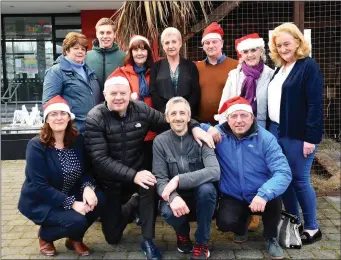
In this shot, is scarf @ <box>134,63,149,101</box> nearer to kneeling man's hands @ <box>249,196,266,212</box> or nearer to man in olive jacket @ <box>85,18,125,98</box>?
man in olive jacket @ <box>85,18,125,98</box>

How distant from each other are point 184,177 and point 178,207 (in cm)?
26

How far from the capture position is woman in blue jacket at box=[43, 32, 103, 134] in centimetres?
420

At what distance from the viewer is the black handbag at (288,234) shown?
3.90 metres

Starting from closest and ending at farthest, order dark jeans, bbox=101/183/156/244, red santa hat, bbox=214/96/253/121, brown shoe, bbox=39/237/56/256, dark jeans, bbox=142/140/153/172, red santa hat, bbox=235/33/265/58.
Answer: red santa hat, bbox=214/96/253/121, brown shoe, bbox=39/237/56/256, dark jeans, bbox=101/183/156/244, dark jeans, bbox=142/140/153/172, red santa hat, bbox=235/33/265/58

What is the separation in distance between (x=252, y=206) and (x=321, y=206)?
1.95 metres

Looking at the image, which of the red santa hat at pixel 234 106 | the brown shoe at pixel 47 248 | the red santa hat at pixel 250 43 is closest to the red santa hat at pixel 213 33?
the red santa hat at pixel 250 43

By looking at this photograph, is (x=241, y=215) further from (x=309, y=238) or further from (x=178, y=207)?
(x=309, y=238)

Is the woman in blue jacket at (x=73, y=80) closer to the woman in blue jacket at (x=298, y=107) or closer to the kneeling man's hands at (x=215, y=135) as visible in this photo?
the kneeling man's hands at (x=215, y=135)

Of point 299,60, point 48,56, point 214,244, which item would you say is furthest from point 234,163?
point 48,56

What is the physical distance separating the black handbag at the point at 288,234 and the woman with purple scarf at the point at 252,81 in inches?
37.4

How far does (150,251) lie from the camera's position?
3.73 metres

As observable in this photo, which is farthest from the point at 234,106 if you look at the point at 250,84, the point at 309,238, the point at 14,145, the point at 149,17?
the point at 14,145

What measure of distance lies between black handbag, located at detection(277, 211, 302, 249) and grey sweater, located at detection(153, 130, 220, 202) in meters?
0.80

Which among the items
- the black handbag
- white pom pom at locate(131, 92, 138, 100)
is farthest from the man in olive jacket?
the black handbag
